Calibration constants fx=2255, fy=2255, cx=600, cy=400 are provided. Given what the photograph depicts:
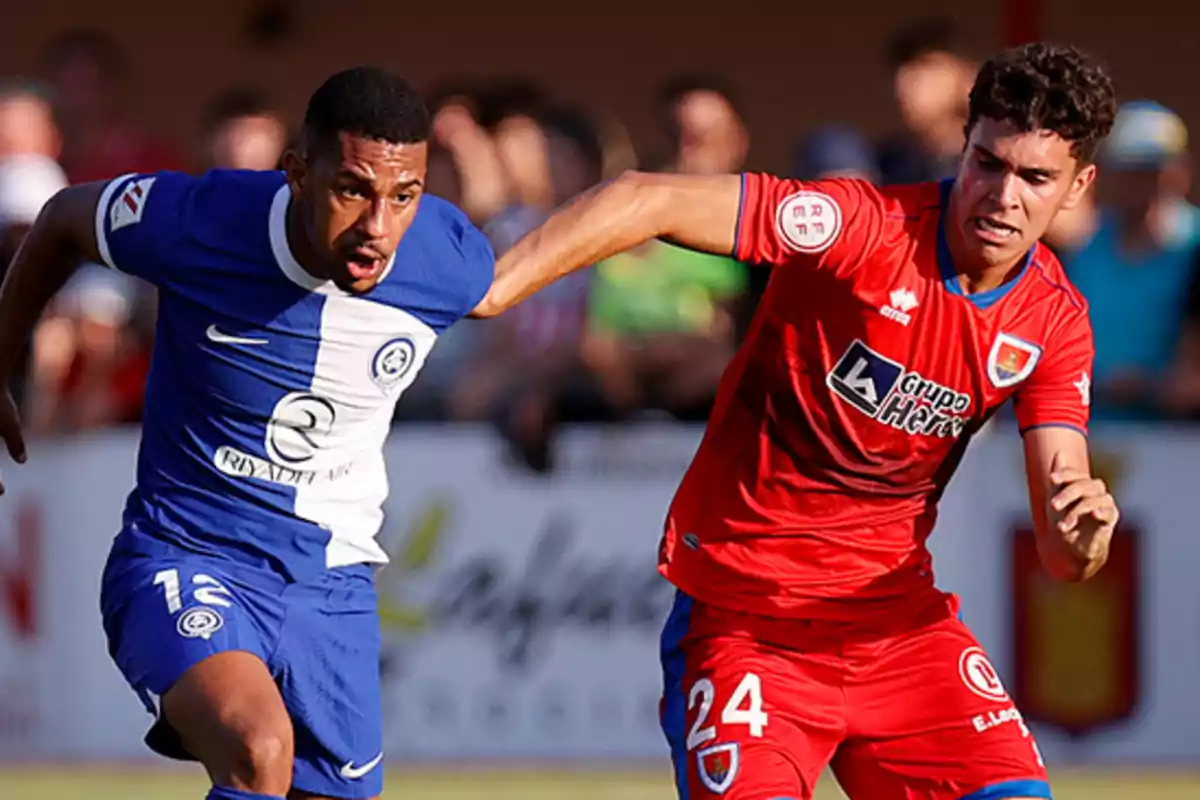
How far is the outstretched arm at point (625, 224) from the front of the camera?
16.7ft

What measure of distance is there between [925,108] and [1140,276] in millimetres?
1169

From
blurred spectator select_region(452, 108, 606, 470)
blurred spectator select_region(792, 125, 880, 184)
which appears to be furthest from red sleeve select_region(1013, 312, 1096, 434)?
blurred spectator select_region(452, 108, 606, 470)

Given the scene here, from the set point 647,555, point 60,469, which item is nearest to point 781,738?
point 647,555

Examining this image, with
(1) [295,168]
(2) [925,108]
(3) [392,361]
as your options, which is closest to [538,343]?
(2) [925,108]

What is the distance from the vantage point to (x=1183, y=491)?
9.61 meters

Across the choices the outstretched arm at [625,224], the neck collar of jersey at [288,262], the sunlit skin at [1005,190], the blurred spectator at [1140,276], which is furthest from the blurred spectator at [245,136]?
the sunlit skin at [1005,190]

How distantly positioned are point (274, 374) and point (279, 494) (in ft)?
1.01

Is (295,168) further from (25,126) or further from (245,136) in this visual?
(25,126)

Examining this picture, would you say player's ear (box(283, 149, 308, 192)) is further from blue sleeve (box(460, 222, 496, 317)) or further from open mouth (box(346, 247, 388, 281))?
blue sleeve (box(460, 222, 496, 317))

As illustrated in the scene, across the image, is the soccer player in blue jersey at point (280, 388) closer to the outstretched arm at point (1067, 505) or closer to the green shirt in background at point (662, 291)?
the outstretched arm at point (1067, 505)

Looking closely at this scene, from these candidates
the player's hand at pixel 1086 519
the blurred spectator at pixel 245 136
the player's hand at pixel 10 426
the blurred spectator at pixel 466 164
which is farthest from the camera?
the blurred spectator at pixel 466 164

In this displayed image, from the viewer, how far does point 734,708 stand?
5.32 meters

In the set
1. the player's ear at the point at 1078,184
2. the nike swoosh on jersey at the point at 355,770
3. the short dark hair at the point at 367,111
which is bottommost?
the nike swoosh on jersey at the point at 355,770

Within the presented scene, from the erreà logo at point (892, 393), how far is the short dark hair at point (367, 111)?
3.79 ft
